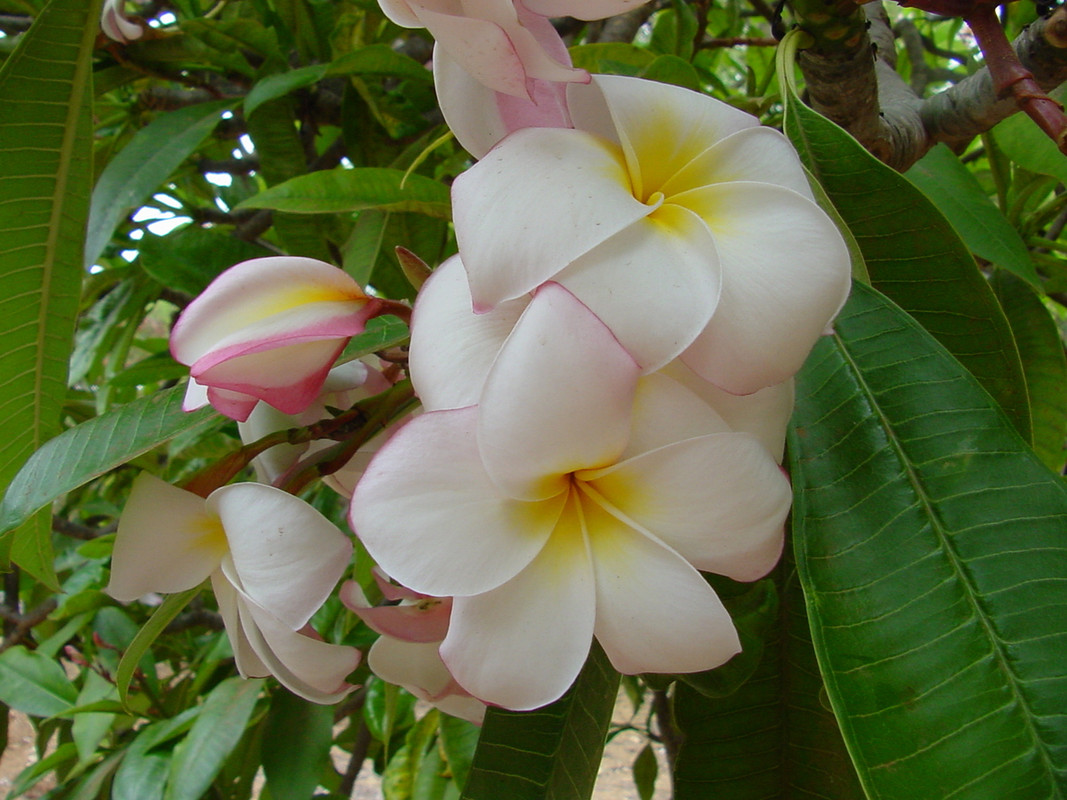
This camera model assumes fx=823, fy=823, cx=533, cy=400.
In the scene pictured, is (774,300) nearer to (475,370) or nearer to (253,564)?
(475,370)

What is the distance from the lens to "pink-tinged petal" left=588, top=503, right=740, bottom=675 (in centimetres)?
31

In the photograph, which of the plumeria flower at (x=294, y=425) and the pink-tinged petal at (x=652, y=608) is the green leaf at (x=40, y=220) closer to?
the plumeria flower at (x=294, y=425)

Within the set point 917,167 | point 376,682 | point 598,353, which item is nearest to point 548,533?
point 598,353

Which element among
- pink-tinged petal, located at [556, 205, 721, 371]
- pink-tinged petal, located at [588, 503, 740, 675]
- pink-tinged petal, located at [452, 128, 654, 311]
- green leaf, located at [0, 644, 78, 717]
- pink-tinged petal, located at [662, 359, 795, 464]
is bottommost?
green leaf, located at [0, 644, 78, 717]

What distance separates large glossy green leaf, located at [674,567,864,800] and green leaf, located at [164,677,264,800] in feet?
2.20

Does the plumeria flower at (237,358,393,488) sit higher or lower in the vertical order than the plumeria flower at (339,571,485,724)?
higher

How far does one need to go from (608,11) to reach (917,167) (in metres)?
0.61

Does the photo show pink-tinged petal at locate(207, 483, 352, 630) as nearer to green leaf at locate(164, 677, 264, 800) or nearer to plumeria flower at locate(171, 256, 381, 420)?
plumeria flower at locate(171, 256, 381, 420)

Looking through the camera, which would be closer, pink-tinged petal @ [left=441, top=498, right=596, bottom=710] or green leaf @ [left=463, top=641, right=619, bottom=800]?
pink-tinged petal @ [left=441, top=498, right=596, bottom=710]

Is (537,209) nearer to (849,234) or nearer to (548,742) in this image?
(849,234)

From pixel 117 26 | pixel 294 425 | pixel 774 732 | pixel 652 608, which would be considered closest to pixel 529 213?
pixel 652 608

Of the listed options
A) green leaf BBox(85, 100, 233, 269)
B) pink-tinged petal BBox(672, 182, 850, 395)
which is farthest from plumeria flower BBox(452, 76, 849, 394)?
green leaf BBox(85, 100, 233, 269)

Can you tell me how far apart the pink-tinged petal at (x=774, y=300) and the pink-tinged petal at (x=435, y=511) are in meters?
0.09

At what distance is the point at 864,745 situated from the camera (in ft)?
1.04
